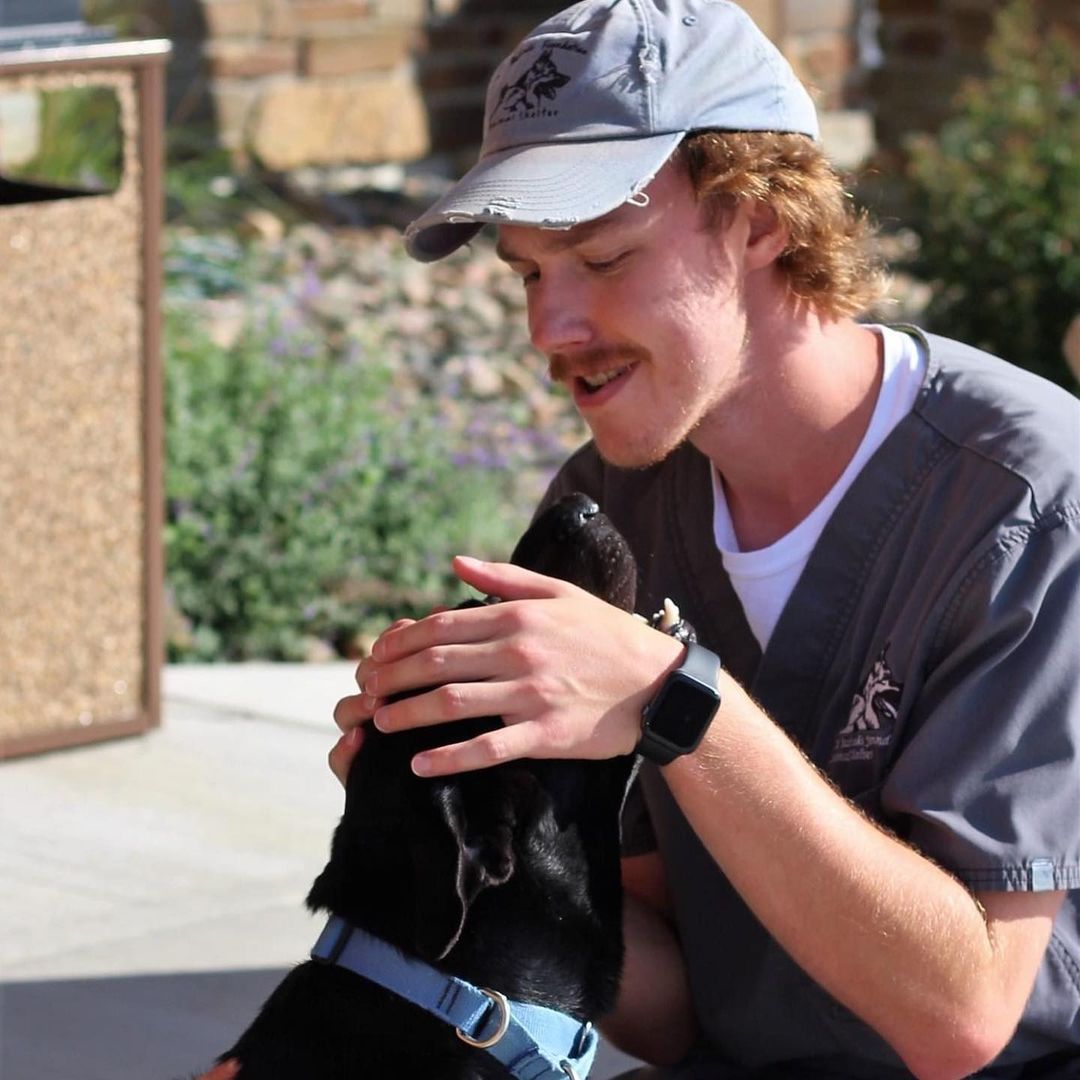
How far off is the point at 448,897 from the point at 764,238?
3.23 ft

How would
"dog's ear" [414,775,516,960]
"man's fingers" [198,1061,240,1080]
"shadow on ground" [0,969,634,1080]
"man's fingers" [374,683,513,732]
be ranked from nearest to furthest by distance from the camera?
1. "man's fingers" [374,683,513,732]
2. "dog's ear" [414,775,516,960]
3. "man's fingers" [198,1061,240,1080]
4. "shadow on ground" [0,969,634,1080]

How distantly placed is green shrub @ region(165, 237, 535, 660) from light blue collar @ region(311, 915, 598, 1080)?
3.64 m

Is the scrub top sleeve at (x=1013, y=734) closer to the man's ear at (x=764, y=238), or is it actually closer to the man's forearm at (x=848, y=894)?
the man's forearm at (x=848, y=894)

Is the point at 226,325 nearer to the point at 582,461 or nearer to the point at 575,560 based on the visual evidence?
the point at 582,461

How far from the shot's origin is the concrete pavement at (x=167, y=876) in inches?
147

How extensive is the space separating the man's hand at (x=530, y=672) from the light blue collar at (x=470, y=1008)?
0.28 m

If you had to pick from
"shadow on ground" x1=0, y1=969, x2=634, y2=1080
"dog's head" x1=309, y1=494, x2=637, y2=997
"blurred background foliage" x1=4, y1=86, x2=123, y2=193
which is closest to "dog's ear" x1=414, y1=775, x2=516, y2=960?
"dog's head" x1=309, y1=494, x2=637, y2=997

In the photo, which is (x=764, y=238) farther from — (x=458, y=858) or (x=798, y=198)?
(x=458, y=858)

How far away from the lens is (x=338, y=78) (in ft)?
33.9

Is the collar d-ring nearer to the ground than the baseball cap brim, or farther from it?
nearer to the ground

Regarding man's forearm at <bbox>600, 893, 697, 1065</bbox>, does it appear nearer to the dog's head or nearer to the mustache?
the dog's head

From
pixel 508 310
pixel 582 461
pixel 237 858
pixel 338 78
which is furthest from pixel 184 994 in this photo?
pixel 338 78

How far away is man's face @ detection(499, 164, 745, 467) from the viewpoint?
2535 millimetres

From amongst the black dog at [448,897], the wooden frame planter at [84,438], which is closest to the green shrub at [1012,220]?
the wooden frame planter at [84,438]
